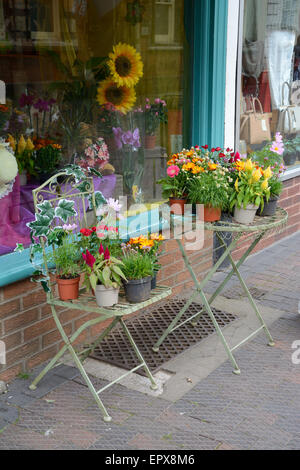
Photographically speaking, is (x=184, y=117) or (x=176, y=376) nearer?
(x=176, y=376)

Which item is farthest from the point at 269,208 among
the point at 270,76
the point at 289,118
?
the point at 289,118

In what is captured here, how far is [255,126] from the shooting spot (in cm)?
602

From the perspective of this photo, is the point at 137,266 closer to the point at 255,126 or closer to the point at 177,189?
the point at 177,189

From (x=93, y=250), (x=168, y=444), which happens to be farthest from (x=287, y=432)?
(x=93, y=250)

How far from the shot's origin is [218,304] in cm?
472

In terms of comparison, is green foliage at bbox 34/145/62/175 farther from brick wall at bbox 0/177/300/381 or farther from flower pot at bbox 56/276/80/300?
flower pot at bbox 56/276/80/300

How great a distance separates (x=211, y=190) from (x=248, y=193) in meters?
0.23

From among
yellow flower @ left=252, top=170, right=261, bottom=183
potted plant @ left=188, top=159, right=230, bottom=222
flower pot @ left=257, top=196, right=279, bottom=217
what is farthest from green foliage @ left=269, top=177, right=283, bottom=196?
potted plant @ left=188, top=159, right=230, bottom=222

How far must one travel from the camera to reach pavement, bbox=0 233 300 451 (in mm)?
2963

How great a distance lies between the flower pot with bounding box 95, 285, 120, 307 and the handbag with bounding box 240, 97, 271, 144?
10.1ft

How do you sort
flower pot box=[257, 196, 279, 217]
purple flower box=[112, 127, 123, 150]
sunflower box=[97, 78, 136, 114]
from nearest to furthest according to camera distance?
flower pot box=[257, 196, 279, 217], sunflower box=[97, 78, 136, 114], purple flower box=[112, 127, 123, 150]

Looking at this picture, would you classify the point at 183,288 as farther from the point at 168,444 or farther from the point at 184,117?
the point at 168,444

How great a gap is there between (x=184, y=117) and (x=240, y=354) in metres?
2.13

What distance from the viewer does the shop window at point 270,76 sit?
568 centimetres
